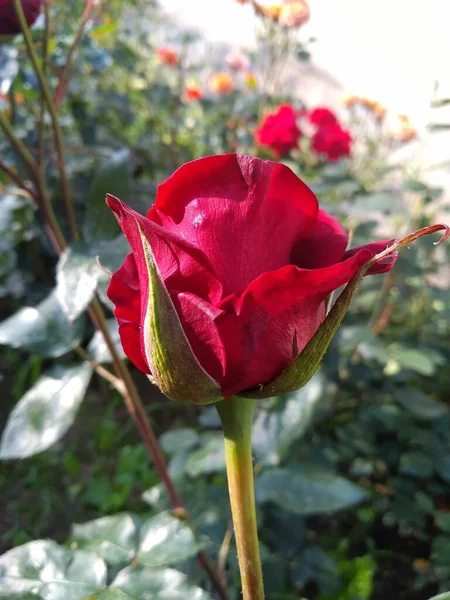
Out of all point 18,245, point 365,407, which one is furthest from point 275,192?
point 18,245

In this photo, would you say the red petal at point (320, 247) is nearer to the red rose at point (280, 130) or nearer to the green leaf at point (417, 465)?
the green leaf at point (417, 465)

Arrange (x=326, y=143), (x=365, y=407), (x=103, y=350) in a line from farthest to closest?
(x=326, y=143) < (x=365, y=407) < (x=103, y=350)

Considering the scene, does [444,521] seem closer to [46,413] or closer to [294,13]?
[46,413]

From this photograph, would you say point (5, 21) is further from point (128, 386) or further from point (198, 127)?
point (198, 127)

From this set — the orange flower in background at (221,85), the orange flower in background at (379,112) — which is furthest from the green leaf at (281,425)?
the orange flower in background at (221,85)

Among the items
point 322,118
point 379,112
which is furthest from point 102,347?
point 379,112
